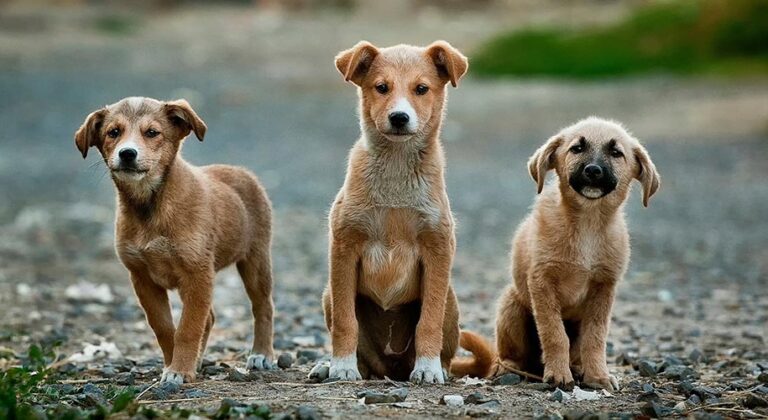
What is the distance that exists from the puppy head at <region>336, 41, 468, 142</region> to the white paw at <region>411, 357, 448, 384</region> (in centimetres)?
128

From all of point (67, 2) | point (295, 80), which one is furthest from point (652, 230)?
point (67, 2)

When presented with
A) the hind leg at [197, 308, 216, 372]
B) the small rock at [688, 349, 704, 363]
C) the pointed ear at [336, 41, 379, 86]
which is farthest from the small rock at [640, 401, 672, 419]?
the hind leg at [197, 308, 216, 372]

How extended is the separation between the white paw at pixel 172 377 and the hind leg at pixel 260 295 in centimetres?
99

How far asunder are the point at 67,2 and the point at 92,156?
62.8 feet

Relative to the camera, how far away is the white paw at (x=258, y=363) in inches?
308

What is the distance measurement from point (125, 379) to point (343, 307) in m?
1.41

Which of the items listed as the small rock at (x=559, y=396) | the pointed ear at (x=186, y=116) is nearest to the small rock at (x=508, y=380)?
the small rock at (x=559, y=396)

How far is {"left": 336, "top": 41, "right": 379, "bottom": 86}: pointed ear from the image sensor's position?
7.11 meters

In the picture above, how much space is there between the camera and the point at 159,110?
722 centimetres

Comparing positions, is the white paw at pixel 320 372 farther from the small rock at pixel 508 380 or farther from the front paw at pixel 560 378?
the front paw at pixel 560 378

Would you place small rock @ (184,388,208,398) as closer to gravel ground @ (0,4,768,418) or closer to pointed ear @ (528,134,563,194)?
gravel ground @ (0,4,768,418)

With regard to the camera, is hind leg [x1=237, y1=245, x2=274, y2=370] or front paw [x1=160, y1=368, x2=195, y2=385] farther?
hind leg [x1=237, y1=245, x2=274, y2=370]

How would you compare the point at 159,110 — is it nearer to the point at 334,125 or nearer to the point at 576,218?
the point at 576,218

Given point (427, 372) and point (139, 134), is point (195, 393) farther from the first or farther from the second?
point (139, 134)
